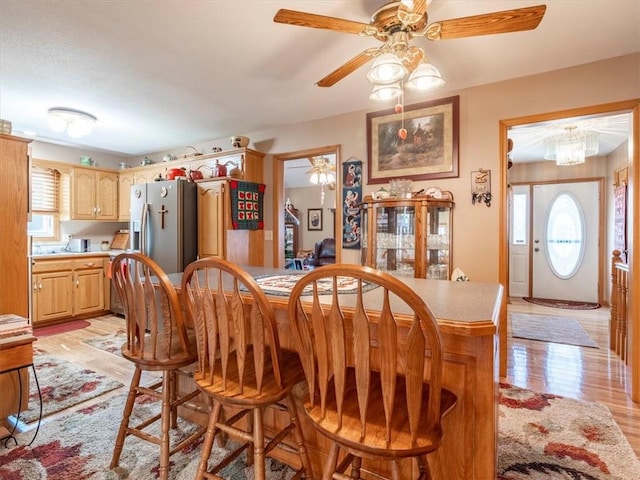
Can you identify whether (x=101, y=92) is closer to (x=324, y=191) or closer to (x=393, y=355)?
(x=393, y=355)

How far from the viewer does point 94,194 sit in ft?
15.9

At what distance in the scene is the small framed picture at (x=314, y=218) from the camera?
901 centimetres

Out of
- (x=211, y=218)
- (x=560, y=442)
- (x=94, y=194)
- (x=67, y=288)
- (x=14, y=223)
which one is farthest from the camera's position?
(x=94, y=194)

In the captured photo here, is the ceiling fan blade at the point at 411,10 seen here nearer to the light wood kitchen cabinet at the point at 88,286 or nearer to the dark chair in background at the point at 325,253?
the light wood kitchen cabinet at the point at 88,286

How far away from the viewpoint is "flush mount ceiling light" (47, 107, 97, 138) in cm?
340

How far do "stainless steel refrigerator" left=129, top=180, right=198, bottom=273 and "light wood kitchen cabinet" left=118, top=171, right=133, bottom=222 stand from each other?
1.14 meters

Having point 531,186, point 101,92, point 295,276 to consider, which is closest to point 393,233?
point 295,276

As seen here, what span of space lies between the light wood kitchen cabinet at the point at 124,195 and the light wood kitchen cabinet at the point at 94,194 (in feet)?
0.19

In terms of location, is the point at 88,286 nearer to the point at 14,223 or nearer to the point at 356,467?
the point at 14,223

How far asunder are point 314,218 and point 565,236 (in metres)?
5.51

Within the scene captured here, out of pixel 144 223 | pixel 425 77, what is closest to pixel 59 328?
pixel 144 223

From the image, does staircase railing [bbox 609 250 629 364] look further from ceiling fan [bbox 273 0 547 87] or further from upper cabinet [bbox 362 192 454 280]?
ceiling fan [bbox 273 0 547 87]

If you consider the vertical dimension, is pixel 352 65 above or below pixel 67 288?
above

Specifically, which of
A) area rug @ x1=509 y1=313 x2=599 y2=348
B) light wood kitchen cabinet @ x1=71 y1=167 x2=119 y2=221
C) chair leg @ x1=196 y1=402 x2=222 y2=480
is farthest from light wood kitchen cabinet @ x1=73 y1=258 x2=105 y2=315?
area rug @ x1=509 y1=313 x2=599 y2=348
